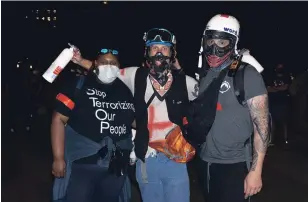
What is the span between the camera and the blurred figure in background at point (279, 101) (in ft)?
39.0

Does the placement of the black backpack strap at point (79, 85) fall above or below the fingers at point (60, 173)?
above

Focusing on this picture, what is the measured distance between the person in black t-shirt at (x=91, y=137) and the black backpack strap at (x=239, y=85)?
43.2 inches

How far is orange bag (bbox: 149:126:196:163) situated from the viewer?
429cm

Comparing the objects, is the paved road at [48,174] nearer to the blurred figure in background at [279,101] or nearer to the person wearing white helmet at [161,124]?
the blurred figure in background at [279,101]

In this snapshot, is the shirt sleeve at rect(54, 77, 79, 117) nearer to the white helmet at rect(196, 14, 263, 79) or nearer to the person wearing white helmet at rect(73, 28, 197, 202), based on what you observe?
the person wearing white helmet at rect(73, 28, 197, 202)

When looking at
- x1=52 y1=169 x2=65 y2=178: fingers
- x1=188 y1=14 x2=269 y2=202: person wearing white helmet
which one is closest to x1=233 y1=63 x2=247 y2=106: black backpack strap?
x1=188 y1=14 x2=269 y2=202: person wearing white helmet

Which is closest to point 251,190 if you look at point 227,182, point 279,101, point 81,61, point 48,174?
point 227,182

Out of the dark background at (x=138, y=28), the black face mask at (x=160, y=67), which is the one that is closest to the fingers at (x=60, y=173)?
the black face mask at (x=160, y=67)

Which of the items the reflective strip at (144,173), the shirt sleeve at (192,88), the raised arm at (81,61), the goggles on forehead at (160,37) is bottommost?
the reflective strip at (144,173)

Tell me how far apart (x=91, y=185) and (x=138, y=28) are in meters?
42.1

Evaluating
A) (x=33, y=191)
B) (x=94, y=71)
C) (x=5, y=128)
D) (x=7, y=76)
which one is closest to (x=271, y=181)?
(x=33, y=191)

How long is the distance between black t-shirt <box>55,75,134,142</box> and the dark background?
39.0 ft

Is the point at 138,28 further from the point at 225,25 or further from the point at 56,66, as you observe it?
the point at 225,25

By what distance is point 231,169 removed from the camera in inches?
159
